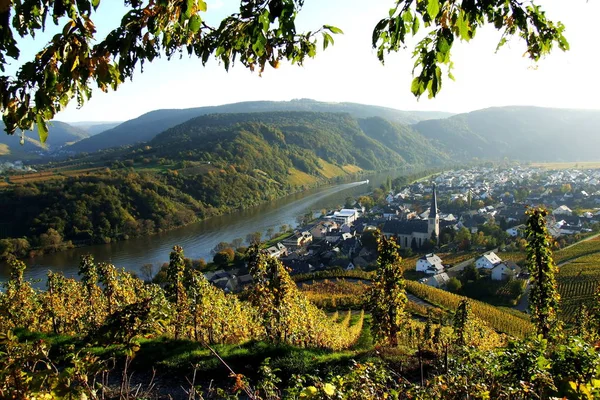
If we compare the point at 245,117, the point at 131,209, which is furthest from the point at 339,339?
the point at 245,117

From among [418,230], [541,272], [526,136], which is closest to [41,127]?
[541,272]

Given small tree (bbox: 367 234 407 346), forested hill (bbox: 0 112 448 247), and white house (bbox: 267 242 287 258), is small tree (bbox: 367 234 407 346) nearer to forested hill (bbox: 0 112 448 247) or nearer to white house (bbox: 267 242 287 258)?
white house (bbox: 267 242 287 258)

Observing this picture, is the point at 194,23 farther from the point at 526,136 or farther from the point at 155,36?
the point at 526,136

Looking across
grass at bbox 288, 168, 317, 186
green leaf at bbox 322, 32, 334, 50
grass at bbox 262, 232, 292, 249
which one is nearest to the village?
grass at bbox 262, 232, 292, 249

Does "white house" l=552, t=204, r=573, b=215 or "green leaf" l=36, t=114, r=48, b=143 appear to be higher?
"green leaf" l=36, t=114, r=48, b=143

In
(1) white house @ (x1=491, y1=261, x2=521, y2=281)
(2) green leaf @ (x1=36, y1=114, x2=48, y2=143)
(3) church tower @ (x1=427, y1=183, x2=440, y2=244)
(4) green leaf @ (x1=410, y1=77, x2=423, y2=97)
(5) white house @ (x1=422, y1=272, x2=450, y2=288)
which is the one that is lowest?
(5) white house @ (x1=422, y1=272, x2=450, y2=288)
